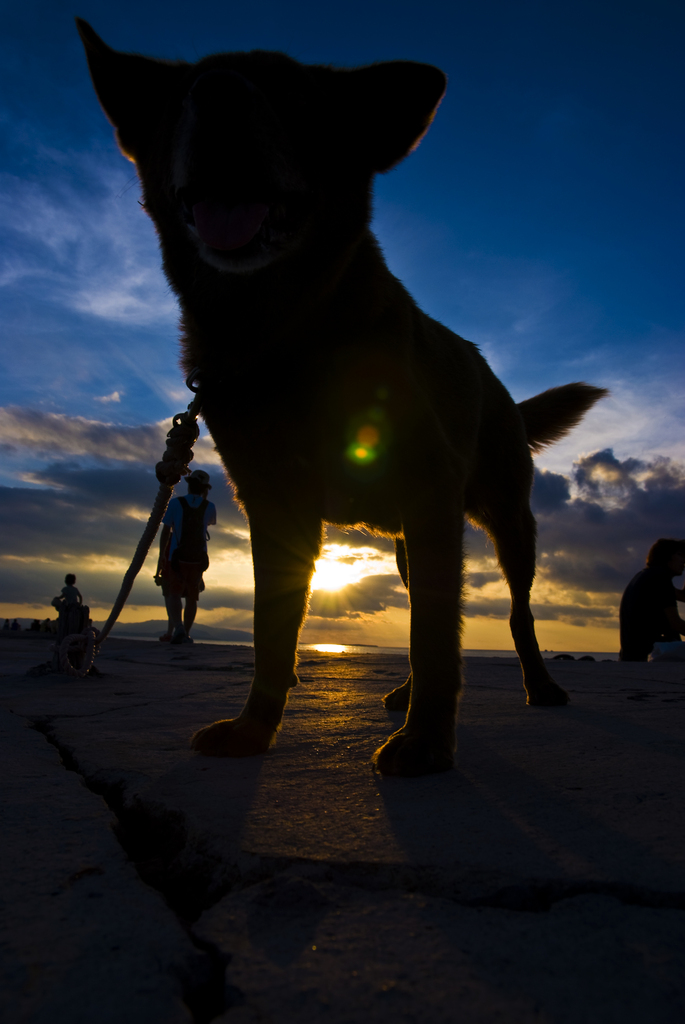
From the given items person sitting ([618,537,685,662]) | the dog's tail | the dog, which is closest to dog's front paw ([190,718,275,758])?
the dog

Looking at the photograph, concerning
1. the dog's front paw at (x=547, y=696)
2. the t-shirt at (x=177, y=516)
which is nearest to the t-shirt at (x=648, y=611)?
the dog's front paw at (x=547, y=696)

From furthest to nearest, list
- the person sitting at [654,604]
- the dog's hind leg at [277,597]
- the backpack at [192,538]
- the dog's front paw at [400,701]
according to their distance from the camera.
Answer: the backpack at [192,538], the person sitting at [654,604], the dog's front paw at [400,701], the dog's hind leg at [277,597]

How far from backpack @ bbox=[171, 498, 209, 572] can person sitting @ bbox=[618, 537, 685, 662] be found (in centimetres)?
499

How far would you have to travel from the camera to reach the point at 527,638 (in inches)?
114

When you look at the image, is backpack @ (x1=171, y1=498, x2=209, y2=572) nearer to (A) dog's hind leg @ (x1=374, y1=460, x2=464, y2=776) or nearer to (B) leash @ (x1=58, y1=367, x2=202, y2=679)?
(B) leash @ (x1=58, y1=367, x2=202, y2=679)

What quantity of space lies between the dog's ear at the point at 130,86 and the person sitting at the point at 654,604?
6.24 meters

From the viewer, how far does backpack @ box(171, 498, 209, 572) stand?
24.3 feet

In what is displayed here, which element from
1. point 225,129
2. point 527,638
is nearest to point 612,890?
point 225,129

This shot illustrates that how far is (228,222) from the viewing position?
175 centimetres

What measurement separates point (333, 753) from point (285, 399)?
1.01 meters

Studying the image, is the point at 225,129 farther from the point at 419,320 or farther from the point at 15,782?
the point at 15,782

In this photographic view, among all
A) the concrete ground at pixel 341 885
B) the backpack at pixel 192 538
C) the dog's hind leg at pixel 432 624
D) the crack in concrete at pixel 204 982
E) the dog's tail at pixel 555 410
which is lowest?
the crack in concrete at pixel 204 982

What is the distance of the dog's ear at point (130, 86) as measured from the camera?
1966 mm

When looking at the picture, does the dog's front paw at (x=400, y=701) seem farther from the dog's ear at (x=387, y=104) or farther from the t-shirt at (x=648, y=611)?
the t-shirt at (x=648, y=611)
